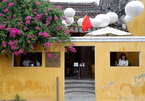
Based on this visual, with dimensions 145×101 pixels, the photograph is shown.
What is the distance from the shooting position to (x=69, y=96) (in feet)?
28.1

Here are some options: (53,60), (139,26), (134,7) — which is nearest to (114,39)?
(134,7)

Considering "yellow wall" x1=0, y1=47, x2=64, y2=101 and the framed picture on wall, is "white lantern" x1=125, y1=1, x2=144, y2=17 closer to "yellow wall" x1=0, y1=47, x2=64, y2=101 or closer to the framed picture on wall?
"yellow wall" x1=0, y1=47, x2=64, y2=101

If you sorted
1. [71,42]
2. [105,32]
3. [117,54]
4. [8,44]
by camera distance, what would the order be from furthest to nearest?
[117,54]
[105,32]
[71,42]
[8,44]

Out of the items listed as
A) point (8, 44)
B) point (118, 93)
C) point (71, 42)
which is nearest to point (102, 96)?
point (118, 93)

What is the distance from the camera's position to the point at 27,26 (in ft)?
25.8

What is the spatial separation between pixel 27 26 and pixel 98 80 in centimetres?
373

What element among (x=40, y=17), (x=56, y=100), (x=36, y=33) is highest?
(x=40, y=17)

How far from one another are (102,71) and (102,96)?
107cm

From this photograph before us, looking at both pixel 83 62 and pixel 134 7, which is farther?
pixel 83 62

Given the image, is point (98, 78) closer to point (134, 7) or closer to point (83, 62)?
point (134, 7)

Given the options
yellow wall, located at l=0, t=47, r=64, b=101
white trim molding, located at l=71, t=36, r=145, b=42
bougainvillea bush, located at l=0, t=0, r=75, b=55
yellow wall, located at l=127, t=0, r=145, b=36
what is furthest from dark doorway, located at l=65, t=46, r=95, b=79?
bougainvillea bush, located at l=0, t=0, r=75, b=55

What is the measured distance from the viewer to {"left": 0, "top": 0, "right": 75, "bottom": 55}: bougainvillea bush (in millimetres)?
7566

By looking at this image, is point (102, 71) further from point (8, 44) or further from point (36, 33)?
point (8, 44)

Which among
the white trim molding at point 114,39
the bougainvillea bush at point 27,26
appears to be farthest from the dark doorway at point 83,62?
the bougainvillea bush at point 27,26
